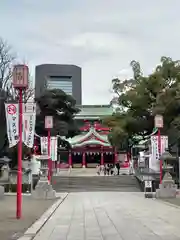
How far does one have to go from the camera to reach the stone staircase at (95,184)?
3781 centimetres

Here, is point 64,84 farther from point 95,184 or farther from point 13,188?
point 13,188

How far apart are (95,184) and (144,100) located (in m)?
9.75

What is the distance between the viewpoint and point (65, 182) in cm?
4150

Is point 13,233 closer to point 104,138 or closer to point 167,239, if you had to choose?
point 167,239

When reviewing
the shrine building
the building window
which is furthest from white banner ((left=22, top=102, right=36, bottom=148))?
the building window

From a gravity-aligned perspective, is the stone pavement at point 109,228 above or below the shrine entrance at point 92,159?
below

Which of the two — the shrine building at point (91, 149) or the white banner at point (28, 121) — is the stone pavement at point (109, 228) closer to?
the white banner at point (28, 121)

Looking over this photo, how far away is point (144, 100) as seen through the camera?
40.4m

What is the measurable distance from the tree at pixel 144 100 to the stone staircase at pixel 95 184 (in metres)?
4.29

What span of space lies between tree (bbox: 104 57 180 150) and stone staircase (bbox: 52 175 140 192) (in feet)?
14.1

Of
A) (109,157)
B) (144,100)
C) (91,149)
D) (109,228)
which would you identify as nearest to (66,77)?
(109,157)

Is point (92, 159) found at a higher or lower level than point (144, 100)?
lower

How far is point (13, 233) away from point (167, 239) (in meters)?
3.93

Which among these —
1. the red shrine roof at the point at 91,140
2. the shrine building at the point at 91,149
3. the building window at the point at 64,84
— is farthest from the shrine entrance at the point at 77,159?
the building window at the point at 64,84
